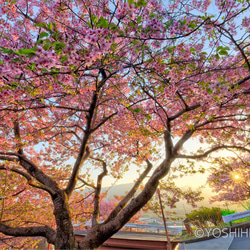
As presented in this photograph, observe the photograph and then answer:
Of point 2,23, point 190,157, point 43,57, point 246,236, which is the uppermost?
point 2,23

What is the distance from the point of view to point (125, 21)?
3.02 metres

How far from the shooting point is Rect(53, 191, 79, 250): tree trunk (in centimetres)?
496

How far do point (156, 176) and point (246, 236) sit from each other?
4775 mm

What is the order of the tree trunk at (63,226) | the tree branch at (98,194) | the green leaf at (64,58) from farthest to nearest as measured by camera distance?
the tree branch at (98,194), the tree trunk at (63,226), the green leaf at (64,58)

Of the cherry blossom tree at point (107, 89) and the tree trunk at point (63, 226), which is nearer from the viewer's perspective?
the cherry blossom tree at point (107, 89)

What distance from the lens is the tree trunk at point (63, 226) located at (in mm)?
4957

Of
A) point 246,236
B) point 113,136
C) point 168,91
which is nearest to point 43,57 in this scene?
point 168,91

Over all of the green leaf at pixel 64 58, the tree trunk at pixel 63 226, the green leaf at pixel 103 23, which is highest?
the green leaf at pixel 103 23

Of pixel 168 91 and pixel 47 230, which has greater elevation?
pixel 168 91

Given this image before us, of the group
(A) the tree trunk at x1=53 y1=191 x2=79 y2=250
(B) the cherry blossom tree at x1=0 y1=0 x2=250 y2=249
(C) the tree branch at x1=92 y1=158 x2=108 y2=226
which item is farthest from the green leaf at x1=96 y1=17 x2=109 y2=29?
(C) the tree branch at x1=92 y1=158 x2=108 y2=226

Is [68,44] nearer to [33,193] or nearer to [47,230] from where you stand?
[47,230]

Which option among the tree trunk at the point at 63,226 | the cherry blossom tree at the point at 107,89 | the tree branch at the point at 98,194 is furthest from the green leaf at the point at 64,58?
the tree branch at the point at 98,194

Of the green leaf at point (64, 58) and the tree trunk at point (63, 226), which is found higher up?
the green leaf at point (64, 58)

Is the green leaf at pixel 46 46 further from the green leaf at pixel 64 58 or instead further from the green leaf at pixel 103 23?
the green leaf at pixel 103 23
